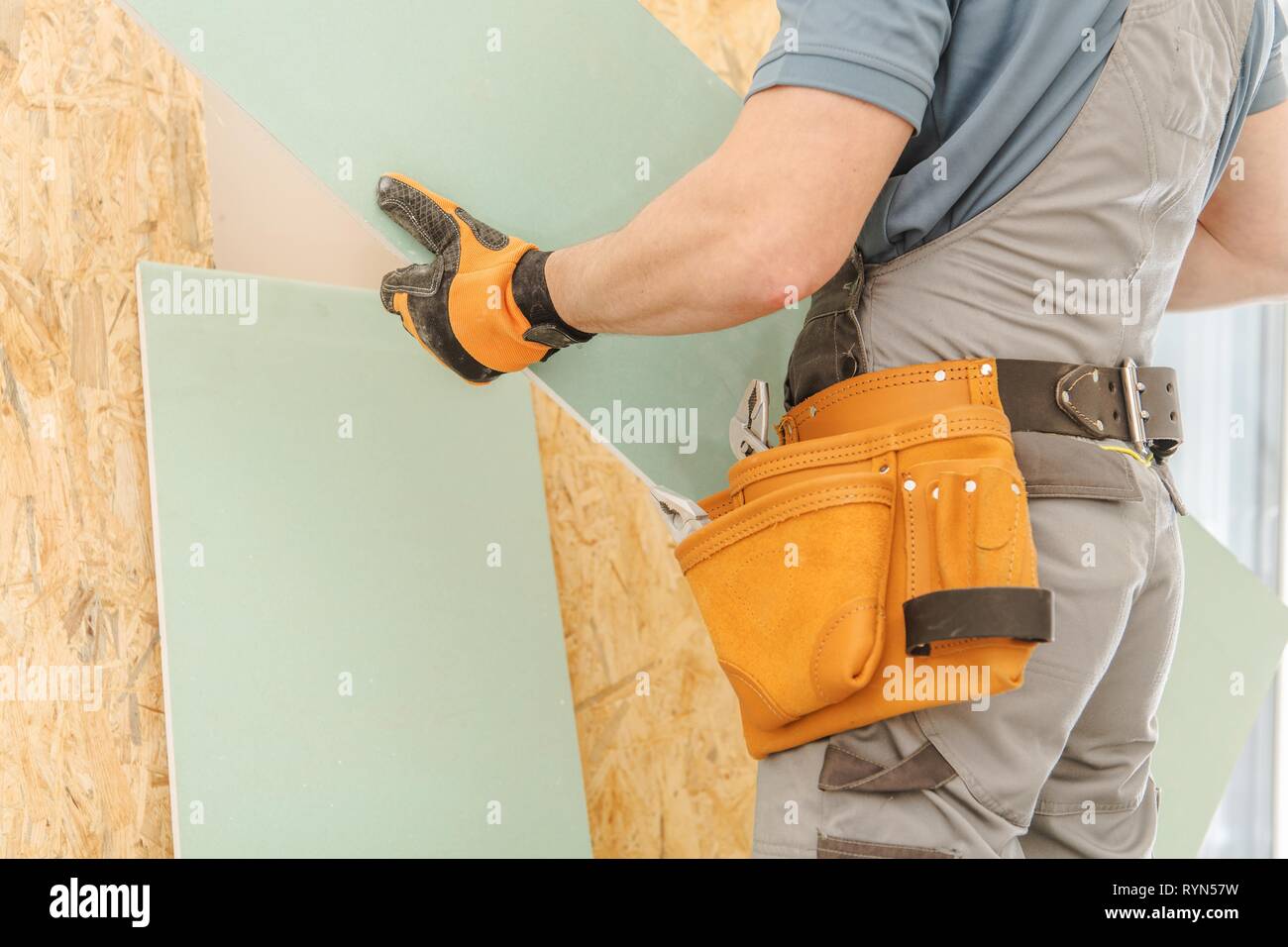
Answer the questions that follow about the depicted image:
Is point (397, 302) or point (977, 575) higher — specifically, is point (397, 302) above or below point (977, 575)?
above

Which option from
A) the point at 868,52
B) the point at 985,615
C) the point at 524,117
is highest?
the point at 524,117

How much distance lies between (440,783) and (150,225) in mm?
1005

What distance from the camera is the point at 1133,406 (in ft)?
3.32

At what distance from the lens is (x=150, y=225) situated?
165cm

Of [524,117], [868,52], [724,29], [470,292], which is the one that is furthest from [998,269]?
[724,29]

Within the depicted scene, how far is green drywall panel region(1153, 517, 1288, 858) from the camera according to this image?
1.92 m

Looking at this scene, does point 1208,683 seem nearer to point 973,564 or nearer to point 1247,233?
point 1247,233

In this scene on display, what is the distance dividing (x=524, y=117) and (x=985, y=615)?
93cm

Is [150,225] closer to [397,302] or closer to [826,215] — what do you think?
[397,302]

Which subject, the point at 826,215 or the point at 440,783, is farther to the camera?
the point at 440,783

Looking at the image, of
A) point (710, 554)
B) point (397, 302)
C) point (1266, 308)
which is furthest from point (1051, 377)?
point (1266, 308)

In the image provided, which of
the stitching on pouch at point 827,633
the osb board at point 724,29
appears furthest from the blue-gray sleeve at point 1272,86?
the osb board at point 724,29

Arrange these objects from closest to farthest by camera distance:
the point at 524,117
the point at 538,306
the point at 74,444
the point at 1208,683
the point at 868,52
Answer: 1. the point at 868,52
2. the point at 538,306
3. the point at 524,117
4. the point at 74,444
5. the point at 1208,683
